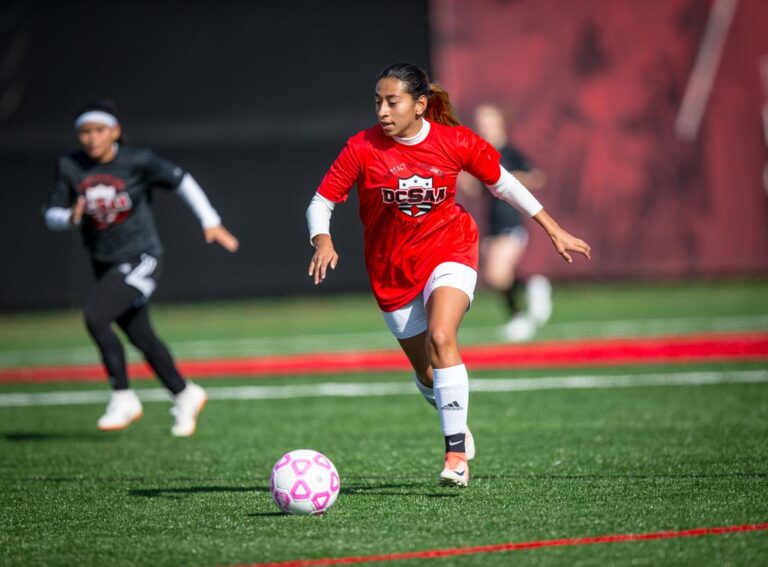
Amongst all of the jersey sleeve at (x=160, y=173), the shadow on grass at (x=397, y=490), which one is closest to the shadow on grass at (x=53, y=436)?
the jersey sleeve at (x=160, y=173)

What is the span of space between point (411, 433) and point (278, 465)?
114 inches

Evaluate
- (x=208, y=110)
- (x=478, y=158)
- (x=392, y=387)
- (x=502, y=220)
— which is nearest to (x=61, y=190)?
(x=478, y=158)

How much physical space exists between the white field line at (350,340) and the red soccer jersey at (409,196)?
26.5 feet

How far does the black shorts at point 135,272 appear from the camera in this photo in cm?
893

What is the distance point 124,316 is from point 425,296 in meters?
3.30

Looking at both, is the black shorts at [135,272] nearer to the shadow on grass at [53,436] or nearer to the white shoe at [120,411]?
the white shoe at [120,411]

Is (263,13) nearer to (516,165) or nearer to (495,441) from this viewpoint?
(516,165)

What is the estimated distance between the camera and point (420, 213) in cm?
664

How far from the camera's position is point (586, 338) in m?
14.7

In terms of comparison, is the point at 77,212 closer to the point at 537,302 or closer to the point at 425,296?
the point at 425,296

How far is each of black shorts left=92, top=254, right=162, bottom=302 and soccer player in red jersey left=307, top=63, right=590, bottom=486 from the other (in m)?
2.79

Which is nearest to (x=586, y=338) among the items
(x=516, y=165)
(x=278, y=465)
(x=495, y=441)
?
(x=516, y=165)

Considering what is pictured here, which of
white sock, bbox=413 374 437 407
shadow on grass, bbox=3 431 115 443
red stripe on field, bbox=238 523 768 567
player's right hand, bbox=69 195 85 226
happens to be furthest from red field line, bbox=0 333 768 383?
red stripe on field, bbox=238 523 768 567

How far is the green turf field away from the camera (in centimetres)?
512
